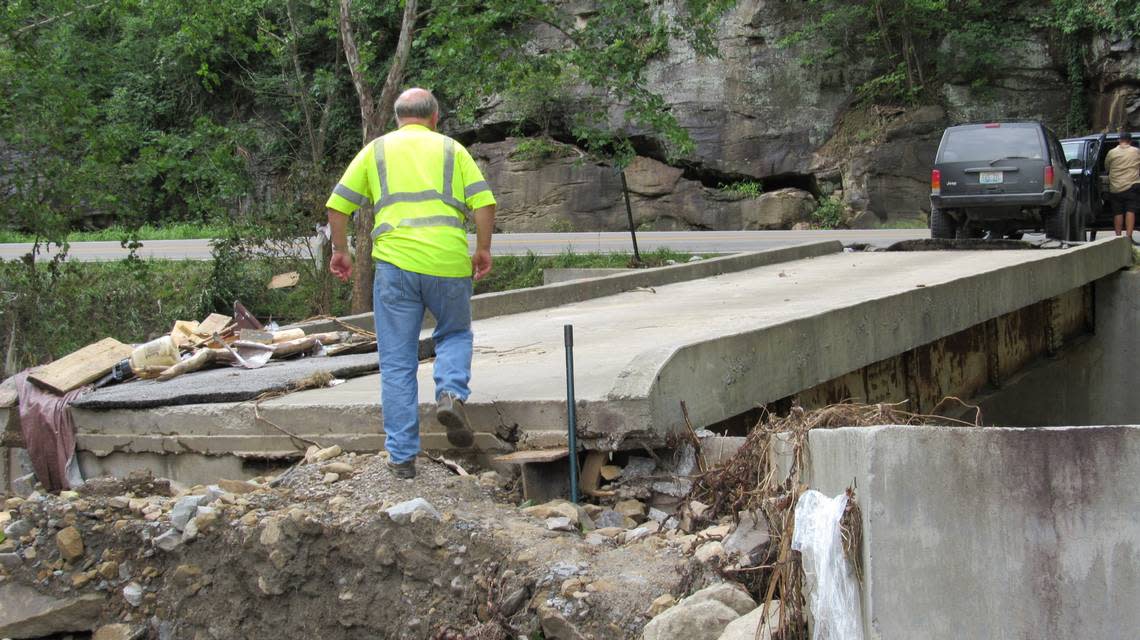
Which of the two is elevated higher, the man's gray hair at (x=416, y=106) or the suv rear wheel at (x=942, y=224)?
the man's gray hair at (x=416, y=106)

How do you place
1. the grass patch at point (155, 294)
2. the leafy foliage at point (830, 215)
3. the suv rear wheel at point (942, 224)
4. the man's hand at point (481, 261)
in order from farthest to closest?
1. the leafy foliage at point (830, 215)
2. the grass patch at point (155, 294)
3. the suv rear wheel at point (942, 224)
4. the man's hand at point (481, 261)

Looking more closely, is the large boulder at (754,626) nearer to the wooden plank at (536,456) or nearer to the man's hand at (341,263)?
the wooden plank at (536,456)

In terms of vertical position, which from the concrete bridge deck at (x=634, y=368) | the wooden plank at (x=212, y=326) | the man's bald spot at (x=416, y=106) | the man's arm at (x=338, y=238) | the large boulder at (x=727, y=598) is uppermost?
the man's bald spot at (x=416, y=106)

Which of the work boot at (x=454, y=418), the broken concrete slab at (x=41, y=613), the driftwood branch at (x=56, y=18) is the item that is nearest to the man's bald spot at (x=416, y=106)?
the work boot at (x=454, y=418)

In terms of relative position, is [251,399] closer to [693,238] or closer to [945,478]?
[945,478]

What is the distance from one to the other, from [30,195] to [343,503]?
12254 millimetres

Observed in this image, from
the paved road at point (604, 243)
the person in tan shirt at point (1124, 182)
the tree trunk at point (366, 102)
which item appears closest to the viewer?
the tree trunk at point (366, 102)

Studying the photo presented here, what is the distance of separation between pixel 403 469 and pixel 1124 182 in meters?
14.5

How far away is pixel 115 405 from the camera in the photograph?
631cm

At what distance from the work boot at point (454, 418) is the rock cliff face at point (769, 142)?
24.6 m

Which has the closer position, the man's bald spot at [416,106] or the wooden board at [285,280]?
the man's bald spot at [416,106]

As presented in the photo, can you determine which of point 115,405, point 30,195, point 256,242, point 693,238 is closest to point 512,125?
point 693,238

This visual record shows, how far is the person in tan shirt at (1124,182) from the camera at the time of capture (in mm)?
16125

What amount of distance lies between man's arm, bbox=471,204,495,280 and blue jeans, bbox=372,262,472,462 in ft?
0.41
